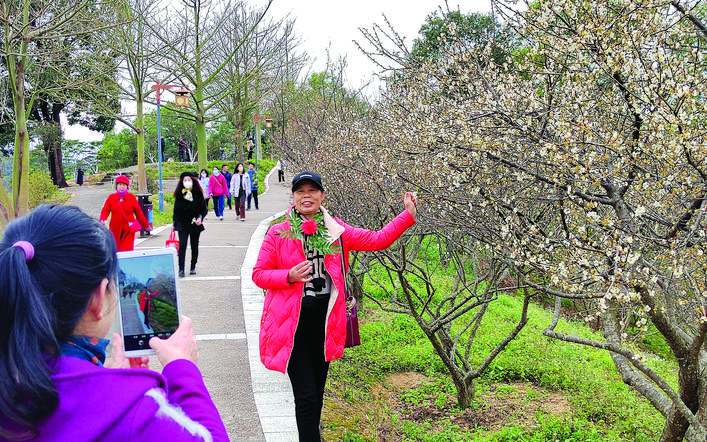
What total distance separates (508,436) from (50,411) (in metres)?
4.97

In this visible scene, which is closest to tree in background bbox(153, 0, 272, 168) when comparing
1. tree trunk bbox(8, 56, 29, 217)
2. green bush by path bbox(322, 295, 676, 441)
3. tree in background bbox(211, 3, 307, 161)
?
tree in background bbox(211, 3, 307, 161)

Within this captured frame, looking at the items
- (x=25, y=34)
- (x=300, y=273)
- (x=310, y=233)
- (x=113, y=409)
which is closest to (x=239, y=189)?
(x=25, y=34)

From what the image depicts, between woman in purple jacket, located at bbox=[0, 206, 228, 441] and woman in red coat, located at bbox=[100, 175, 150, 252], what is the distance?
7.02 m

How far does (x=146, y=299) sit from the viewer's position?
74.0 inches

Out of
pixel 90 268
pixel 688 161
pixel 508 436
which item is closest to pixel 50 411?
Result: pixel 90 268

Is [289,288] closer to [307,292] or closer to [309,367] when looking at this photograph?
[307,292]

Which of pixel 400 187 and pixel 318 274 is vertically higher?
pixel 400 187

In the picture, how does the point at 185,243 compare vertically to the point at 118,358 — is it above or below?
below

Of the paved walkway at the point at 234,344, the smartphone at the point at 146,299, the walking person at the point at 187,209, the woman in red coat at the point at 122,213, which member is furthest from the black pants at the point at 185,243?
the smartphone at the point at 146,299

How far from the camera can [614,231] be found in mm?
3057

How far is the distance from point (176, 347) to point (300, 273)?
174 cm

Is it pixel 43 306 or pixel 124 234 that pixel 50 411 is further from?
pixel 124 234

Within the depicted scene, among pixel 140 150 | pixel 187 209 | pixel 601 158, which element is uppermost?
pixel 140 150

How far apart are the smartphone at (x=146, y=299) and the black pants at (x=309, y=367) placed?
175 centimetres
